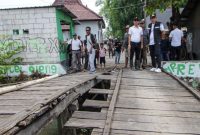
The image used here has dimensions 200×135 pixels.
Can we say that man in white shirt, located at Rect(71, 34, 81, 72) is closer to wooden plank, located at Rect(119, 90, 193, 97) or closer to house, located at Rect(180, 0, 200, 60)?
house, located at Rect(180, 0, 200, 60)

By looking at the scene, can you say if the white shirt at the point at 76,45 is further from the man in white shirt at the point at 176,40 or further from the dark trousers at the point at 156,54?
the dark trousers at the point at 156,54

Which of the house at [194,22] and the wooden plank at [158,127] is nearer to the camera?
the wooden plank at [158,127]

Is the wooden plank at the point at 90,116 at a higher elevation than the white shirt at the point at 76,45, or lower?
lower

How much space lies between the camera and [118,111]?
6055 mm

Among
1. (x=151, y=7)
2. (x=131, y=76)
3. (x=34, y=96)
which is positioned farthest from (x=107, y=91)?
(x=151, y=7)

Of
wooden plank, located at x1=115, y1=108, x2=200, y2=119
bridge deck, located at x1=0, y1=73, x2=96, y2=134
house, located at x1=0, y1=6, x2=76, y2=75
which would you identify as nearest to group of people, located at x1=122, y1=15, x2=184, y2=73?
bridge deck, located at x1=0, y1=73, x2=96, y2=134

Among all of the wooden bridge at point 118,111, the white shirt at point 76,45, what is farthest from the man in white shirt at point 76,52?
the wooden bridge at point 118,111

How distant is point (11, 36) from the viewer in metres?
17.7

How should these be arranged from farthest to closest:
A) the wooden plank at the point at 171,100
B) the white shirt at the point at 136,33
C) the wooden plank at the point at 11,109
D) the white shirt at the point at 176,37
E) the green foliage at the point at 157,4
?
the green foliage at the point at 157,4 < the white shirt at the point at 176,37 < the white shirt at the point at 136,33 < the wooden plank at the point at 171,100 < the wooden plank at the point at 11,109

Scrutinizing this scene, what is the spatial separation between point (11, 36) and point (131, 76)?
9170 mm

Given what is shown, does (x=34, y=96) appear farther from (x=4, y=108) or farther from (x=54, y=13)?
(x=54, y=13)

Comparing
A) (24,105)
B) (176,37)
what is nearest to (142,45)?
(176,37)

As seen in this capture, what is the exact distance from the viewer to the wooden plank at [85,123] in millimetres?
5207

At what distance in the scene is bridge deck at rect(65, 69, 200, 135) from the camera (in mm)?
5051
